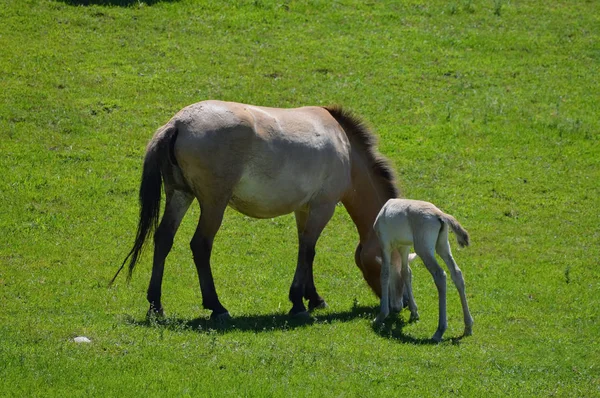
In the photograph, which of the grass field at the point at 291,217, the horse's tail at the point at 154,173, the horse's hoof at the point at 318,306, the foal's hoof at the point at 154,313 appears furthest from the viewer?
the horse's hoof at the point at 318,306

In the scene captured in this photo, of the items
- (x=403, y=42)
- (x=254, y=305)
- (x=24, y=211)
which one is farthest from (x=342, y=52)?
(x=254, y=305)

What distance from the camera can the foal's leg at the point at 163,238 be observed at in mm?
12461

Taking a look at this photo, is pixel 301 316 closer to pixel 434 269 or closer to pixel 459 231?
pixel 434 269

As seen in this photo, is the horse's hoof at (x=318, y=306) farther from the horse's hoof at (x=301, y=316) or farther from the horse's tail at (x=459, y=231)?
the horse's tail at (x=459, y=231)

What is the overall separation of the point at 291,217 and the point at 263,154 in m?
5.54

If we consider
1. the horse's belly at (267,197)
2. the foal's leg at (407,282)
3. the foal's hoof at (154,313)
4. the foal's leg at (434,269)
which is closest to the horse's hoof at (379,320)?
the foal's leg at (407,282)

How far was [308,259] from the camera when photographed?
532 inches

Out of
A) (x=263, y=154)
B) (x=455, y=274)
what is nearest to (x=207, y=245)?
(x=263, y=154)

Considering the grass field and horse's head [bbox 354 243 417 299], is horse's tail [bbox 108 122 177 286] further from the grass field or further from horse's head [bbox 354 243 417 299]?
horse's head [bbox 354 243 417 299]

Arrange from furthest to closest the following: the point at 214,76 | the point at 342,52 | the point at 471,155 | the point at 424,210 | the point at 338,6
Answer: the point at 338,6 < the point at 342,52 < the point at 214,76 < the point at 471,155 < the point at 424,210

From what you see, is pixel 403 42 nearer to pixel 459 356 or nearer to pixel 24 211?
pixel 24 211

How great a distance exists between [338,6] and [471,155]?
27.7ft

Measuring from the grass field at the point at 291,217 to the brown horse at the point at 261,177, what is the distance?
824mm

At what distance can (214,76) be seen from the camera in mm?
22859
